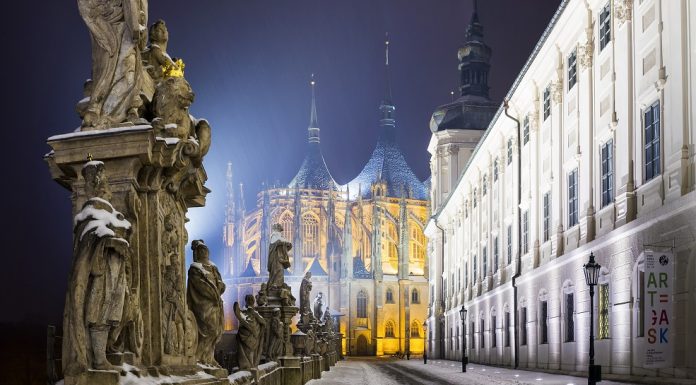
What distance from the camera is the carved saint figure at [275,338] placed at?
75.7 ft

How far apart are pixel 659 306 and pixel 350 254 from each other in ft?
354

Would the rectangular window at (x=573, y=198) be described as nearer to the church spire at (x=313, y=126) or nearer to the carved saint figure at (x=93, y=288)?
the carved saint figure at (x=93, y=288)

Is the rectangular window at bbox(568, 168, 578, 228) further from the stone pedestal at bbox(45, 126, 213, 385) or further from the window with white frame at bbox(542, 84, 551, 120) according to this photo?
the stone pedestal at bbox(45, 126, 213, 385)

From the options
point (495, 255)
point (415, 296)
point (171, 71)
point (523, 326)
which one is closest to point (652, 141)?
point (171, 71)

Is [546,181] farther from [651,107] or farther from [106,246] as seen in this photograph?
[106,246]

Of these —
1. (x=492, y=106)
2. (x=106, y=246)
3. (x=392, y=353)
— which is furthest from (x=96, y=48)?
(x=392, y=353)

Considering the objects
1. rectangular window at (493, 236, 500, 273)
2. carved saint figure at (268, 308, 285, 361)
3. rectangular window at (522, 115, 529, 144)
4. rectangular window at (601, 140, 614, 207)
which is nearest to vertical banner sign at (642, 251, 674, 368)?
rectangular window at (601, 140, 614, 207)

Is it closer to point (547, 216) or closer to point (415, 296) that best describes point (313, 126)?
point (415, 296)

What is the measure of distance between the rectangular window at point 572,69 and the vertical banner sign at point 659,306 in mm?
11669

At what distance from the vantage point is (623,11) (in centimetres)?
2636

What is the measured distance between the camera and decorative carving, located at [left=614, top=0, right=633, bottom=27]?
1020 inches

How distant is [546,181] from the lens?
37.3 meters

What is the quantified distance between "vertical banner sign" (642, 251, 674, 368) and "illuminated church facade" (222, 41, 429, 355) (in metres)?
102

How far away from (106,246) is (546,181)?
31603 mm
